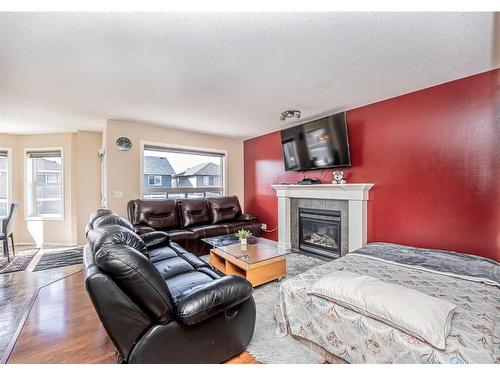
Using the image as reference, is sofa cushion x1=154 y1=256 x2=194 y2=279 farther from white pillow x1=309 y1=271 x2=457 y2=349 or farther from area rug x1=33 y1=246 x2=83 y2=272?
area rug x1=33 y1=246 x2=83 y2=272

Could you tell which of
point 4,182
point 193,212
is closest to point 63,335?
point 193,212

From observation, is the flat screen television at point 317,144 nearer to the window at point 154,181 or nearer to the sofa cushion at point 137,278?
the window at point 154,181

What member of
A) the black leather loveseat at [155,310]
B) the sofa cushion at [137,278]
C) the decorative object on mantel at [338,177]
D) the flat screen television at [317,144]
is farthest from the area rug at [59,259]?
the decorative object on mantel at [338,177]

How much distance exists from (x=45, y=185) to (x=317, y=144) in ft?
18.5

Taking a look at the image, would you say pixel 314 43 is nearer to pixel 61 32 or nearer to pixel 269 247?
pixel 61 32

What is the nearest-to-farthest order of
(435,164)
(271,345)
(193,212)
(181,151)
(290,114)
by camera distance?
(271,345) < (435,164) < (290,114) < (193,212) < (181,151)

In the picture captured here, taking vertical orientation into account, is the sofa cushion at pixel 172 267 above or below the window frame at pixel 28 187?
below

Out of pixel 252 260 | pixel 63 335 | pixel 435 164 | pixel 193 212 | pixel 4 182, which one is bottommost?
pixel 63 335

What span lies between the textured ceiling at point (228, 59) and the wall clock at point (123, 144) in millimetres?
672

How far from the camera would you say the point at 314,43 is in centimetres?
181

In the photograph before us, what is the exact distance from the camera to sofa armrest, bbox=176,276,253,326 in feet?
4.21

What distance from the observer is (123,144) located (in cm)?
392

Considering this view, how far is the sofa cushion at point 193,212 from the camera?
13.7 feet

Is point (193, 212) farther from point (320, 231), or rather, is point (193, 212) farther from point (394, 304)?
point (394, 304)
